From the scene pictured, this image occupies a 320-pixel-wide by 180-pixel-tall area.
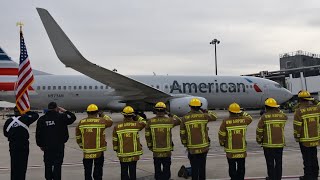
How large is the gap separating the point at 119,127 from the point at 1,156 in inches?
262

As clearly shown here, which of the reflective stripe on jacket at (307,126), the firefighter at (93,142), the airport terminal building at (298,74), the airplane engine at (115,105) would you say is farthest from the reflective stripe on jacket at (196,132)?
the airport terminal building at (298,74)

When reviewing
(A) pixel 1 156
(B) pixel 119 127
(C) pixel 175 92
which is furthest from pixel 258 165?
(C) pixel 175 92

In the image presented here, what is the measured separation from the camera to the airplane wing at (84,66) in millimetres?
18953

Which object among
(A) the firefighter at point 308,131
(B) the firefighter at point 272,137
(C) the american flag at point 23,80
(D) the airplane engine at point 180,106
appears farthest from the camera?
(D) the airplane engine at point 180,106

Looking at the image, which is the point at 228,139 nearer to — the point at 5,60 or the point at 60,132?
the point at 60,132

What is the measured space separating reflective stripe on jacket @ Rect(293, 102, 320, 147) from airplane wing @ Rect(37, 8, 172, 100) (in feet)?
43.6

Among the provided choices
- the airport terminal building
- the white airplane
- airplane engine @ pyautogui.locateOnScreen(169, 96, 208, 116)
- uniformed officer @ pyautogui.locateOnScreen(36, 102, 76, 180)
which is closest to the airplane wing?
the white airplane

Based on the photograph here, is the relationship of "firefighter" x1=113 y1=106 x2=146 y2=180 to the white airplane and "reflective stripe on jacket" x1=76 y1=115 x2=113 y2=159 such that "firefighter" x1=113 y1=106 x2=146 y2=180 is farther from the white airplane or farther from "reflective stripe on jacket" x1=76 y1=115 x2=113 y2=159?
the white airplane

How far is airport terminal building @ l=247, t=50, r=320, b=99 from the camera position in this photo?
2137 inches

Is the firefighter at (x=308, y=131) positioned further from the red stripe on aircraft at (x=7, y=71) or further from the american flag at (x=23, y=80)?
the red stripe on aircraft at (x=7, y=71)

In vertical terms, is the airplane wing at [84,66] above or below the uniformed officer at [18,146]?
above

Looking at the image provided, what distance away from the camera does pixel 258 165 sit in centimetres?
971

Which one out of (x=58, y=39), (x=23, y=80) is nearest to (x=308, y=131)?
(x=23, y=80)

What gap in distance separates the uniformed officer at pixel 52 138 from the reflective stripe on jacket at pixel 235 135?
10.5 ft
